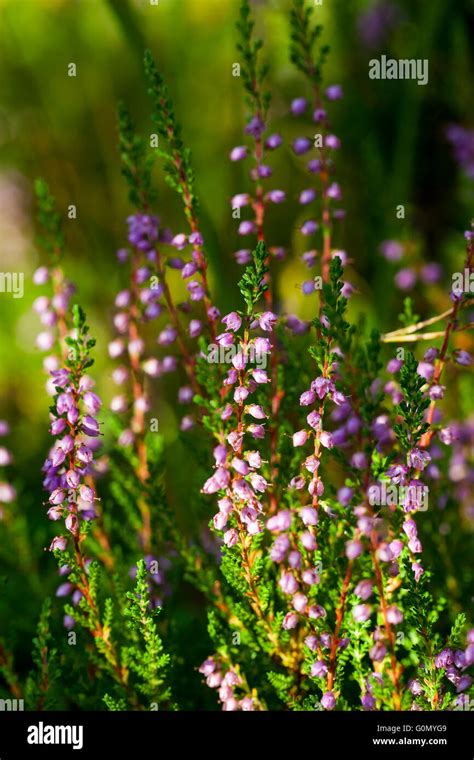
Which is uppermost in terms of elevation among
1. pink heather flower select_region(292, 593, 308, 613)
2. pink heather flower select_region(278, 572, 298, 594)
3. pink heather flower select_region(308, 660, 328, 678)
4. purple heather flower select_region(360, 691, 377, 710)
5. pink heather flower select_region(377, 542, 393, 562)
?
pink heather flower select_region(377, 542, 393, 562)

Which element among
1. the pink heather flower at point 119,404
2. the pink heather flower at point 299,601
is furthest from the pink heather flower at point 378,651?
the pink heather flower at point 119,404

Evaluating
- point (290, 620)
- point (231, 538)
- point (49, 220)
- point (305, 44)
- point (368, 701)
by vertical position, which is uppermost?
point (305, 44)

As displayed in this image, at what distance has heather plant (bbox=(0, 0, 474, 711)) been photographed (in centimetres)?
100

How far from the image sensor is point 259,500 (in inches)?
46.6

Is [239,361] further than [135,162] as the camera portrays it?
No

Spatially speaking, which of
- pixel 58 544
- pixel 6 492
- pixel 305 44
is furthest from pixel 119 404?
pixel 305 44

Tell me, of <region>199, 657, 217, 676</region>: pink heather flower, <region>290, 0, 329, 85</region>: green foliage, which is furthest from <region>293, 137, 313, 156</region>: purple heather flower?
<region>199, 657, 217, 676</region>: pink heather flower

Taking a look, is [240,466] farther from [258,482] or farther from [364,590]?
[364,590]

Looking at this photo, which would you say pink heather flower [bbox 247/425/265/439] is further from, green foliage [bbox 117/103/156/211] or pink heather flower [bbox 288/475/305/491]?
green foliage [bbox 117/103/156/211]

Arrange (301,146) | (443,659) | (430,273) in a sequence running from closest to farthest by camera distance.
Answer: (443,659) < (301,146) < (430,273)

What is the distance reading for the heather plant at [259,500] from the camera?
1.00 meters

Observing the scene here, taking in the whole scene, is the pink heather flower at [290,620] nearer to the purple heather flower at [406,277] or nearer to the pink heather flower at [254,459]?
the pink heather flower at [254,459]
